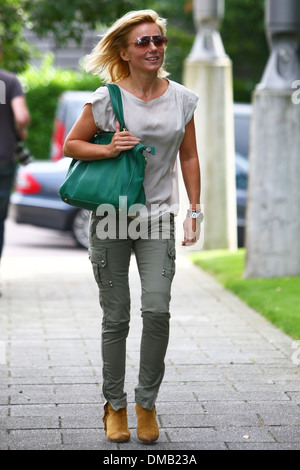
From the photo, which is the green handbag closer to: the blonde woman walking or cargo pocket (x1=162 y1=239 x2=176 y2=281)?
the blonde woman walking

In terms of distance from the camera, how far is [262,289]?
9.27m

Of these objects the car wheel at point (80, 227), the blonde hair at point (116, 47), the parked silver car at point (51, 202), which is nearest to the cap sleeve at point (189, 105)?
the blonde hair at point (116, 47)

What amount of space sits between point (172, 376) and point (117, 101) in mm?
A: 2013

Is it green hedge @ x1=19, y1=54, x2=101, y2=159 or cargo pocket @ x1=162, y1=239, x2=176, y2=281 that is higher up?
cargo pocket @ x1=162, y1=239, x2=176, y2=281

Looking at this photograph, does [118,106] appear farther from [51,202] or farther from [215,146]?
[51,202]

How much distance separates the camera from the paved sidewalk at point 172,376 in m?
4.87

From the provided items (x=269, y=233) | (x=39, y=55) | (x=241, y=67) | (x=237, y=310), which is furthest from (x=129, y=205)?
(x=241, y=67)

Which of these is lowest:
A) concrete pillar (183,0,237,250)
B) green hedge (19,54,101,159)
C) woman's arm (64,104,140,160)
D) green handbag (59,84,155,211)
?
green hedge (19,54,101,159)

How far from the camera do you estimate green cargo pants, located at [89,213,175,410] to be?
4770mm

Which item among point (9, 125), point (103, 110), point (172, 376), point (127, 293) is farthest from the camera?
point (9, 125)

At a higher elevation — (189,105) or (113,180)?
(189,105)


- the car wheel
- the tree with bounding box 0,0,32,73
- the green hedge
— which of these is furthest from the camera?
the green hedge

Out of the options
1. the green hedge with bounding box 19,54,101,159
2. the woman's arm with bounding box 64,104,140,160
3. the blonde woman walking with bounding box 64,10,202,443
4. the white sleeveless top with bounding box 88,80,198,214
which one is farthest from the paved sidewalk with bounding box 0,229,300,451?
the green hedge with bounding box 19,54,101,159

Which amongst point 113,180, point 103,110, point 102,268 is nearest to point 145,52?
point 103,110
